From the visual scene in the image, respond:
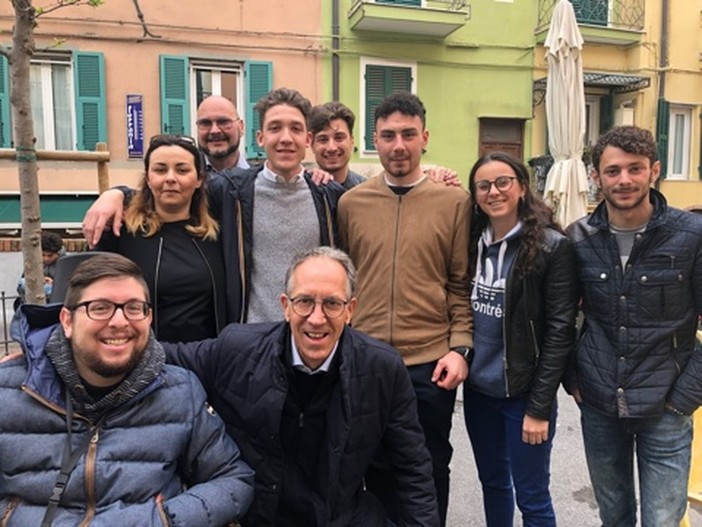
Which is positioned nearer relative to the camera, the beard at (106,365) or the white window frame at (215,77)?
the beard at (106,365)

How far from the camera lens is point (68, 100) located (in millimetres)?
10453

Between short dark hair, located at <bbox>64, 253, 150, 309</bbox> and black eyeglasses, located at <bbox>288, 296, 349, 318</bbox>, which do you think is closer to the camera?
short dark hair, located at <bbox>64, 253, 150, 309</bbox>

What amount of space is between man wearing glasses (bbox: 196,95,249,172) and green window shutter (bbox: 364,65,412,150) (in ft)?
25.9

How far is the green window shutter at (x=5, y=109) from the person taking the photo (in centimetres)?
992

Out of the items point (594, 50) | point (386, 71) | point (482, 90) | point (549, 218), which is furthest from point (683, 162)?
point (549, 218)

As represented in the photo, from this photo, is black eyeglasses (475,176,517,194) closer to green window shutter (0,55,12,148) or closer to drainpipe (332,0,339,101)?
drainpipe (332,0,339,101)

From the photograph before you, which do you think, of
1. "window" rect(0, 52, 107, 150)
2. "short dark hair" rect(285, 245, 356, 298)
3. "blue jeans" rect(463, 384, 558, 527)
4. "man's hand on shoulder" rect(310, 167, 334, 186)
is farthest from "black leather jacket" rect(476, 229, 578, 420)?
"window" rect(0, 52, 107, 150)

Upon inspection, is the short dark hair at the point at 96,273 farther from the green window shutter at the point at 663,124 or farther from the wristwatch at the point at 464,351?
the green window shutter at the point at 663,124

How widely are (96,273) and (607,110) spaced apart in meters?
13.3

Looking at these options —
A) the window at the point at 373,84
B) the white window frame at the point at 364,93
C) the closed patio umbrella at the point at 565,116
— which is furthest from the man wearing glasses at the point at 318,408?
the window at the point at 373,84

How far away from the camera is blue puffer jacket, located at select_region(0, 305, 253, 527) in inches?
73.1

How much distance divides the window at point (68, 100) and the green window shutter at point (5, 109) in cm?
3

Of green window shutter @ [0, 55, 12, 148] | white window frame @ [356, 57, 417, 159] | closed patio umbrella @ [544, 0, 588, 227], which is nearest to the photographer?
closed patio umbrella @ [544, 0, 588, 227]

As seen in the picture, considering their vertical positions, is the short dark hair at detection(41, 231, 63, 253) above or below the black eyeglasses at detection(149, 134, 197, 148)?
below
